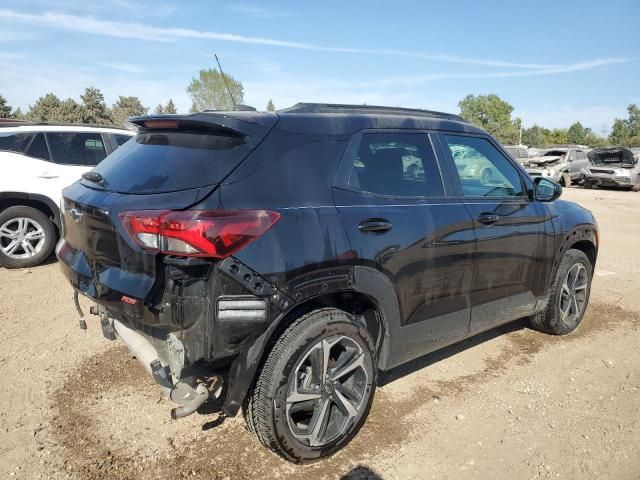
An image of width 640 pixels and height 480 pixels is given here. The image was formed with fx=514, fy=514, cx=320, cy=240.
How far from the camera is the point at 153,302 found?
2.36 metres

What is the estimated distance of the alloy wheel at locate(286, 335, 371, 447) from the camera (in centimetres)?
267

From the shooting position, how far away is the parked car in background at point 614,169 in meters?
20.6

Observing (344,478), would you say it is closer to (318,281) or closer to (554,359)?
(318,281)

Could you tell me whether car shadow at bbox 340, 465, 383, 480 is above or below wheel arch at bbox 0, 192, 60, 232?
below

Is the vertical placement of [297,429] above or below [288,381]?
below

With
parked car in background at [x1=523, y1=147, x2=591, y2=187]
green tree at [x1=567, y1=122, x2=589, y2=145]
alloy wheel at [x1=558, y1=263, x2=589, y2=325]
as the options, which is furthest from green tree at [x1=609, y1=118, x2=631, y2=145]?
alloy wheel at [x1=558, y1=263, x2=589, y2=325]

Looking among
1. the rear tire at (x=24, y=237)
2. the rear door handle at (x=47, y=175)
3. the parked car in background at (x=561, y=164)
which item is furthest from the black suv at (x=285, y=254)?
the parked car in background at (x=561, y=164)

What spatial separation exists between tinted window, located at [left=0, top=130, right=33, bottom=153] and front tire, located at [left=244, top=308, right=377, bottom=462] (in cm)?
568

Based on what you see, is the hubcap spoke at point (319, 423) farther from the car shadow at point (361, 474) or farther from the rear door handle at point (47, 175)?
the rear door handle at point (47, 175)

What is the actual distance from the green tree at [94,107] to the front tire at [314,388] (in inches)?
2311

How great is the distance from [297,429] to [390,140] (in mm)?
1761

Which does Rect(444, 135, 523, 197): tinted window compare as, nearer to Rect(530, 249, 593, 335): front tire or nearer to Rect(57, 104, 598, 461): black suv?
Rect(57, 104, 598, 461): black suv

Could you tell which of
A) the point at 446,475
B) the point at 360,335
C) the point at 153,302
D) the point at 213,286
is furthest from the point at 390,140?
the point at 446,475

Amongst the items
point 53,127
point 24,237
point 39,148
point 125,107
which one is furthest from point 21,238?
point 125,107
